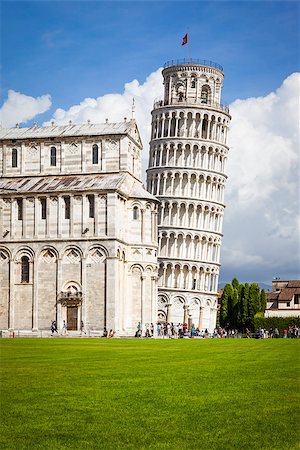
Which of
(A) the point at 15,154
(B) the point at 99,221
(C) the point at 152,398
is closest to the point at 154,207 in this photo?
(B) the point at 99,221

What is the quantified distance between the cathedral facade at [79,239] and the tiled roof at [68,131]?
19 cm

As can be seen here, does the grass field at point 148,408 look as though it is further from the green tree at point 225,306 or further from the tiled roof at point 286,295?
the tiled roof at point 286,295

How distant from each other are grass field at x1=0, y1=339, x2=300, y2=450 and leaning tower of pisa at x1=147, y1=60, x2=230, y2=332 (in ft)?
289


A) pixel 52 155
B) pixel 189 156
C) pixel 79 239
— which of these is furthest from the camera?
pixel 189 156

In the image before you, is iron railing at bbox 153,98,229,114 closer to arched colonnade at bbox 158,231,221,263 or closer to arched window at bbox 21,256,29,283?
arched colonnade at bbox 158,231,221,263

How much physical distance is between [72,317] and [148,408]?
59.3 m

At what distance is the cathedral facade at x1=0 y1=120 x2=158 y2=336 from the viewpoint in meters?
74.2

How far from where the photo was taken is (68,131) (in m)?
83.1

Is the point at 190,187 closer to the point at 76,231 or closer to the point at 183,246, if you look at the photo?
the point at 183,246

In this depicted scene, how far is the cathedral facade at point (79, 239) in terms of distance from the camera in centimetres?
7419

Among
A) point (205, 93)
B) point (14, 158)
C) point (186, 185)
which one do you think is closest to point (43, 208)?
point (14, 158)

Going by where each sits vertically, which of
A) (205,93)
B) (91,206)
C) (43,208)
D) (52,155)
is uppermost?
(205,93)

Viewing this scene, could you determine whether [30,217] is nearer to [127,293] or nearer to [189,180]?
[127,293]

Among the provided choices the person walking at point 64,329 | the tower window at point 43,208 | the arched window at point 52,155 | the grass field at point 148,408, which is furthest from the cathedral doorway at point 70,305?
the grass field at point 148,408
